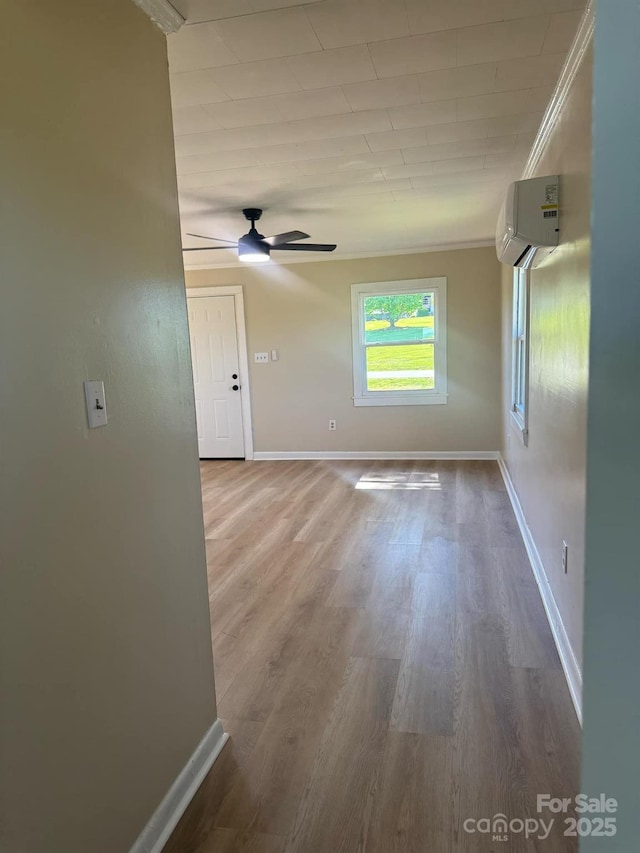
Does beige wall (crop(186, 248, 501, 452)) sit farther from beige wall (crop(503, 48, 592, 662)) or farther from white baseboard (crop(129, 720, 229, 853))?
white baseboard (crop(129, 720, 229, 853))

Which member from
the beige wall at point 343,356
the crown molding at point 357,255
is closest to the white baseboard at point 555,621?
the beige wall at point 343,356

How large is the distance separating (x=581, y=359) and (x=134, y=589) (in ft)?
5.26

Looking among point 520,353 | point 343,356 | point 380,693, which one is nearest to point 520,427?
point 520,353

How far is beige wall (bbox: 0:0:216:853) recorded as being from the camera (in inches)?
39.6

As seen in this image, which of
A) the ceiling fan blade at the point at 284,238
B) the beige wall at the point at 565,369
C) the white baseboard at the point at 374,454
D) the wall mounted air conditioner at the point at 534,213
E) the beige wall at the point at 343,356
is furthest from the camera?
the white baseboard at the point at 374,454

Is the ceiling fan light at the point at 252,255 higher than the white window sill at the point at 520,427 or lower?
higher

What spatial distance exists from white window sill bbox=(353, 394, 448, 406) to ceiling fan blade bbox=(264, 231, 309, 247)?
2.50 m

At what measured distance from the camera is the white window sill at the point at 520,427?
11.4 feet

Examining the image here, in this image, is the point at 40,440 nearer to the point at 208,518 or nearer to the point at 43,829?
the point at 43,829

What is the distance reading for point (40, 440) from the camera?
106 cm

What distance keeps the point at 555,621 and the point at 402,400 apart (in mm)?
3805

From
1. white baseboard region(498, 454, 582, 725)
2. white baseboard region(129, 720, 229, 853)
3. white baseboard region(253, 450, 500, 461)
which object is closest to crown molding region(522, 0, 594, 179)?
white baseboard region(498, 454, 582, 725)

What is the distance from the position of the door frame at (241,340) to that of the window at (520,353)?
10.3 ft

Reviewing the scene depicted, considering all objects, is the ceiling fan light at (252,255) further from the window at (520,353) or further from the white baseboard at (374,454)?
the white baseboard at (374,454)
